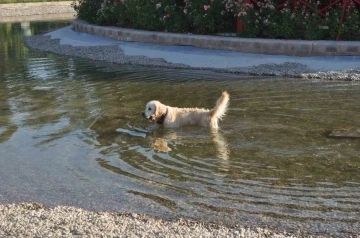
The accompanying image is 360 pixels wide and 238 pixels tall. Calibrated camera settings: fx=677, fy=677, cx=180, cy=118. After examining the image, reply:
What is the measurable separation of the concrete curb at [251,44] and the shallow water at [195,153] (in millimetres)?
2530

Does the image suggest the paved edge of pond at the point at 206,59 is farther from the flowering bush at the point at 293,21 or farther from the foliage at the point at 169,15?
the flowering bush at the point at 293,21

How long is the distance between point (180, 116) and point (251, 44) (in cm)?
730

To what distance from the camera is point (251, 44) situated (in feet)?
52.2

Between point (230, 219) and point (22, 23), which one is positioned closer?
point (230, 219)

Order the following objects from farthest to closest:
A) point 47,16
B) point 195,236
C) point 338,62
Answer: point 47,16
point 338,62
point 195,236

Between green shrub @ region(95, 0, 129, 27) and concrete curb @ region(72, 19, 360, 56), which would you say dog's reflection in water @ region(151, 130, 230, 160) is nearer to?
concrete curb @ region(72, 19, 360, 56)

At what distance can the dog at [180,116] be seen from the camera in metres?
8.82

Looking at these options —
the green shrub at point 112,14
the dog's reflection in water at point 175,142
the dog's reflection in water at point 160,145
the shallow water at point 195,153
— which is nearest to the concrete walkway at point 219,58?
the shallow water at point 195,153

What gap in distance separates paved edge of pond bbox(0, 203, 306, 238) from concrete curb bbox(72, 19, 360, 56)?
990 centimetres

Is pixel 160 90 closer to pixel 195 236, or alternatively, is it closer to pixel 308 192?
pixel 308 192

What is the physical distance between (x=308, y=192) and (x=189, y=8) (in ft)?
41.9

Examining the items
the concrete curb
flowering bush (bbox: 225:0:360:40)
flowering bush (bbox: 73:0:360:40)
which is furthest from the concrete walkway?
flowering bush (bbox: 225:0:360:40)

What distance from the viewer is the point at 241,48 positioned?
1611 cm

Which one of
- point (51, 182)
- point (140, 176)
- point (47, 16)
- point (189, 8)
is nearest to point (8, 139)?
point (51, 182)
